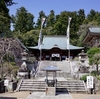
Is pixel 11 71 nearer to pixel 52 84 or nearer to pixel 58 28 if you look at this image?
pixel 52 84

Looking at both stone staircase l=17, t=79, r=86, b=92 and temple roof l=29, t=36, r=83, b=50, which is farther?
temple roof l=29, t=36, r=83, b=50

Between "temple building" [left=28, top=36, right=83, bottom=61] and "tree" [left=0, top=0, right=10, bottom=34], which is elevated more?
"tree" [left=0, top=0, right=10, bottom=34]

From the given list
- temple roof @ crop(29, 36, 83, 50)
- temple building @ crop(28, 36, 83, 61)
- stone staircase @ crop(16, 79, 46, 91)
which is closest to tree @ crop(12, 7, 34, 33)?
temple roof @ crop(29, 36, 83, 50)

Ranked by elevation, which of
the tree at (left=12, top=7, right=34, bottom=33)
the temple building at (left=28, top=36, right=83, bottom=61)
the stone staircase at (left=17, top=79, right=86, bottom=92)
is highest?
the tree at (left=12, top=7, right=34, bottom=33)

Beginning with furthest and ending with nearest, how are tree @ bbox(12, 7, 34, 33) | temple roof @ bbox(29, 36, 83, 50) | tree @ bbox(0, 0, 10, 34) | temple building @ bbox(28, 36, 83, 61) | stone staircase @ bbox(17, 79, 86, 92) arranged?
1. tree @ bbox(12, 7, 34, 33)
2. temple roof @ bbox(29, 36, 83, 50)
3. temple building @ bbox(28, 36, 83, 61)
4. tree @ bbox(0, 0, 10, 34)
5. stone staircase @ bbox(17, 79, 86, 92)

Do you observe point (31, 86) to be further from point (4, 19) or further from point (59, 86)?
point (4, 19)

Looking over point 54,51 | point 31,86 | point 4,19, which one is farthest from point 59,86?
point 54,51

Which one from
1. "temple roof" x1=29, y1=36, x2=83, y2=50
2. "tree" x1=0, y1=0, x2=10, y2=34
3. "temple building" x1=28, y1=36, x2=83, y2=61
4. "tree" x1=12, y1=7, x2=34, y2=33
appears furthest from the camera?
"tree" x1=12, y1=7, x2=34, y2=33

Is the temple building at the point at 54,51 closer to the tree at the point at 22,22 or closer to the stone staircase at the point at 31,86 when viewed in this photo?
the stone staircase at the point at 31,86

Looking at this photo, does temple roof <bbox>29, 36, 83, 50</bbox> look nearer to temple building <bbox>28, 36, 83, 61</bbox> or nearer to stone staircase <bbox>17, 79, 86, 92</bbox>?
Result: temple building <bbox>28, 36, 83, 61</bbox>

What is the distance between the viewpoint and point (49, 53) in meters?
36.7

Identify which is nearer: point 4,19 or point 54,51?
point 4,19

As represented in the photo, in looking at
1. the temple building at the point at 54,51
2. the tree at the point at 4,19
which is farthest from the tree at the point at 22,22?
the tree at the point at 4,19

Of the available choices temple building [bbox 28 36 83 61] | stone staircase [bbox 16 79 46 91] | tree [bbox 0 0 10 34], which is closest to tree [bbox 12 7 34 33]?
temple building [bbox 28 36 83 61]
